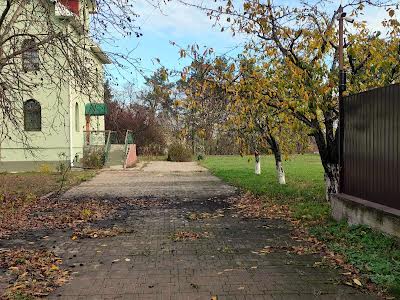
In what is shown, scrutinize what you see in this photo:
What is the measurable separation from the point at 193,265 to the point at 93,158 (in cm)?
2217

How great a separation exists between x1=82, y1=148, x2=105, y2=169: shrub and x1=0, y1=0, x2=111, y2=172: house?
526 mm

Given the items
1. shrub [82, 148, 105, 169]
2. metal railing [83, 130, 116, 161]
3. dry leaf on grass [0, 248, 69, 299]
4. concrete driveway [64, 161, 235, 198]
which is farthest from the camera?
metal railing [83, 130, 116, 161]

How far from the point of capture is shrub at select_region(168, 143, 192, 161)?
38.7 m

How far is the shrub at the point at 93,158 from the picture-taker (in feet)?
89.5

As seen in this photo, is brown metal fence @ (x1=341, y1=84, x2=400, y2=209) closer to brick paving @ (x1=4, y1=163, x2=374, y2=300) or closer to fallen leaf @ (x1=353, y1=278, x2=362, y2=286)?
brick paving @ (x1=4, y1=163, x2=374, y2=300)

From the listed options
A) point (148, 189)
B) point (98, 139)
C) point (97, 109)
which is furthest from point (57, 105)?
point (98, 139)

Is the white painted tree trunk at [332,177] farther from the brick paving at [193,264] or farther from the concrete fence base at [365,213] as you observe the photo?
the brick paving at [193,264]

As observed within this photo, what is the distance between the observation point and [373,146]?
761 centimetres

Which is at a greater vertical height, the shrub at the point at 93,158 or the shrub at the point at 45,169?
the shrub at the point at 93,158

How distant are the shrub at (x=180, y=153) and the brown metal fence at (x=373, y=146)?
3002cm

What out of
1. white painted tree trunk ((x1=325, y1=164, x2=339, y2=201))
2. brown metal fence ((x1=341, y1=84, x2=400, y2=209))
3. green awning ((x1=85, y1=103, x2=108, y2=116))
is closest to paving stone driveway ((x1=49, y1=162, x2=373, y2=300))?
brown metal fence ((x1=341, y1=84, x2=400, y2=209))

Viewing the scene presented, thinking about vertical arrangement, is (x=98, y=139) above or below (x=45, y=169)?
above

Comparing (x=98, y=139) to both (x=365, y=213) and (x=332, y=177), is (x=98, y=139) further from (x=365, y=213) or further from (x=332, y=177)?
(x=365, y=213)

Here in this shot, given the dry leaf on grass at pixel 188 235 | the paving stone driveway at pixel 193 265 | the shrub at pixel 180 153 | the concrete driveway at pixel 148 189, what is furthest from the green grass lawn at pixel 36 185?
the shrub at pixel 180 153
